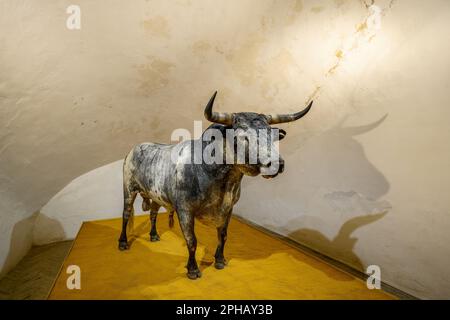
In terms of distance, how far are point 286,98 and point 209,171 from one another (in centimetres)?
199

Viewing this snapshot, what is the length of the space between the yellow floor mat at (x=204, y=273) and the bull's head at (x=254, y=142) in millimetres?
1266

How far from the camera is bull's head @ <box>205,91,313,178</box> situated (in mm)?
2179

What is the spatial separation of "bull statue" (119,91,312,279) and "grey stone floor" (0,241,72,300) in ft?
5.48

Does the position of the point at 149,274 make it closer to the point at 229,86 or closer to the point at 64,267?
the point at 64,267

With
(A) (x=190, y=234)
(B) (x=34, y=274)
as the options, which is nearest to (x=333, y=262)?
(A) (x=190, y=234)

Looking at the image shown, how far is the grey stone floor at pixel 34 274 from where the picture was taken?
11.7 feet

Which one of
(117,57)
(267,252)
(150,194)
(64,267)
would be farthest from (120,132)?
(267,252)

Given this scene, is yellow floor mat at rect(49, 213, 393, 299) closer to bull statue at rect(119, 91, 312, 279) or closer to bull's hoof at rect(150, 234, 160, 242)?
bull's hoof at rect(150, 234, 160, 242)

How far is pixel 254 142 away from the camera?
2.25 m

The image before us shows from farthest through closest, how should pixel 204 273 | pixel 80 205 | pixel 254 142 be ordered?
pixel 80 205
pixel 204 273
pixel 254 142

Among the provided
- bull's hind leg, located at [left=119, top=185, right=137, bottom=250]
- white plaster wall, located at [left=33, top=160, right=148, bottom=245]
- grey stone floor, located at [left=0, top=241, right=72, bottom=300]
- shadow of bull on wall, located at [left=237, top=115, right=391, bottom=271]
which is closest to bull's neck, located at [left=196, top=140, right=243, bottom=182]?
bull's hind leg, located at [left=119, top=185, right=137, bottom=250]

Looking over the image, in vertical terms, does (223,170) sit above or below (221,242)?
above

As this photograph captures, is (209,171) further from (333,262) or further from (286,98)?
(333,262)
